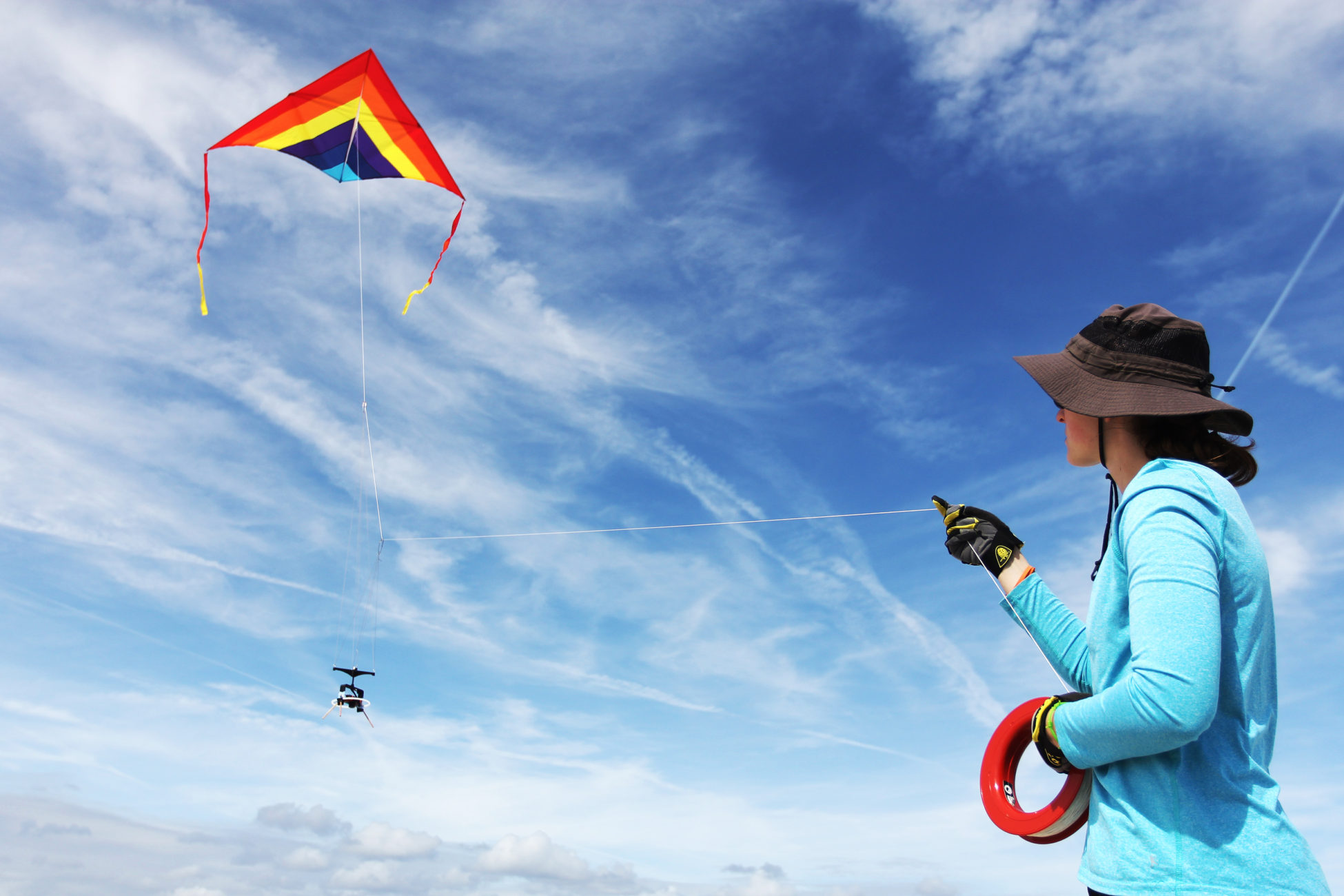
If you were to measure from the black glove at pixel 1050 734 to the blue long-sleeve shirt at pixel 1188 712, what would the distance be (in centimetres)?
20

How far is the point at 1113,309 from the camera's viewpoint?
263cm

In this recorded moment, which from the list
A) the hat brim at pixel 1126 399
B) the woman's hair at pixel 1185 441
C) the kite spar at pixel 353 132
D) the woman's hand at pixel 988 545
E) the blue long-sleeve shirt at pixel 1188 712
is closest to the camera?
the blue long-sleeve shirt at pixel 1188 712

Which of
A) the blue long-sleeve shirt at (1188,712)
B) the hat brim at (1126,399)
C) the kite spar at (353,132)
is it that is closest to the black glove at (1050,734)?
the blue long-sleeve shirt at (1188,712)

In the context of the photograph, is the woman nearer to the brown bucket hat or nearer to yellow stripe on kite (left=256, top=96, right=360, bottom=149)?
the brown bucket hat

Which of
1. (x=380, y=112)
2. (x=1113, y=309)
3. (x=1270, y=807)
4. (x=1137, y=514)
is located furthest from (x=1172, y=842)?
(x=380, y=112)

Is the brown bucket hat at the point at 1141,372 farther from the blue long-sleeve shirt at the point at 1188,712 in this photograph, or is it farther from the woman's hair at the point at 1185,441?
the blue long-sleeve shirt at the point at 1188,712

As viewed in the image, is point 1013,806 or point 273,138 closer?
point 1013,806

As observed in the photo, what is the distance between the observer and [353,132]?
13.1 metres

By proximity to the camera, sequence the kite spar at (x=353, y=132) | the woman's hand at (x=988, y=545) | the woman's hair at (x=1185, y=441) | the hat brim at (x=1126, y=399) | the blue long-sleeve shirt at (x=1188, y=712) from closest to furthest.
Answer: the blue long-sleeve shirt at (x=1188, y=712) < the hat brim at (x=1126, y=399) < the woman's hair at (x=1185, y=441) < the woman's hand at (x=988, y=545) < the kite spar at (x=353, y=132)

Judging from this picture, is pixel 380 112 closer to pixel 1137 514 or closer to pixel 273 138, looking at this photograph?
pixel 273 138

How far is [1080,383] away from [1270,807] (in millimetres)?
1193

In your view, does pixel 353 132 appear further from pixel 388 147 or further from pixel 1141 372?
pixel 1141 372

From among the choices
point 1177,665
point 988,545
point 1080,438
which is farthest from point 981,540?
point 1177,665

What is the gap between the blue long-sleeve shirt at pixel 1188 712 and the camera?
1.95m
